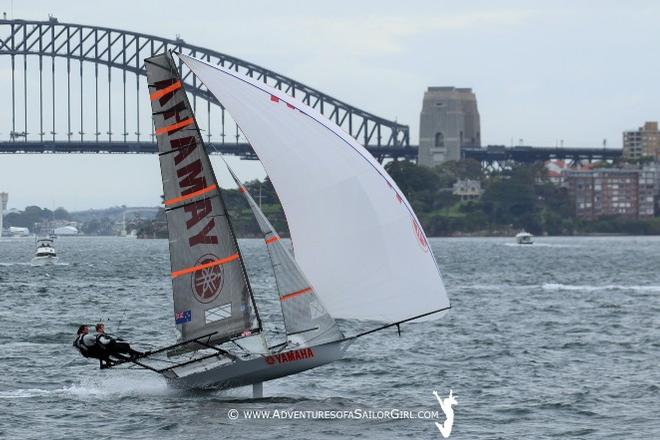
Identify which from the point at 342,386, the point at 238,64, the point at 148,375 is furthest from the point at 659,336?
the point at 238,64

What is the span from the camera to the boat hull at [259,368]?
1686 centimetres

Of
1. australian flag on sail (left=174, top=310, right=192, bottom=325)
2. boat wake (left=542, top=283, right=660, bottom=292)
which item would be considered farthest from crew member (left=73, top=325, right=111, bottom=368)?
boat wake (left=542, top=283, right=660, bottom=292)

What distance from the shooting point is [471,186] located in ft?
509

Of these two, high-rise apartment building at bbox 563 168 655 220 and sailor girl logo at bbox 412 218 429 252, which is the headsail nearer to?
sailor girl logo at bbox 412 218 429 252

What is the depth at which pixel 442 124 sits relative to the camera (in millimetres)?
163500

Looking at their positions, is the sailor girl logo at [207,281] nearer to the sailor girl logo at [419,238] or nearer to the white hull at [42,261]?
the sailor girl logo at [419,238]

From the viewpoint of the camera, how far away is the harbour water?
1641cm

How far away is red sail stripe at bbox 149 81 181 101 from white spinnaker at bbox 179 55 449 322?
1.53 ft

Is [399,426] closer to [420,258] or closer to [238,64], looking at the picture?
[420,258]

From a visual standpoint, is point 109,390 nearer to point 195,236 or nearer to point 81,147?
point 195,236

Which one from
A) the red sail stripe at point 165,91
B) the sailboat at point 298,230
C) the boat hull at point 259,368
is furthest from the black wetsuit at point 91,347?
the red sail stripe at point 165,91

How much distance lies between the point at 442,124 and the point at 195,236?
14717 centimetres

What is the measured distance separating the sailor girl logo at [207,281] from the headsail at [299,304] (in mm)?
801

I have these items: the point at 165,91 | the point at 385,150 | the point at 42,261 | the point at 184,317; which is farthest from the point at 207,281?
the point at 385,150
